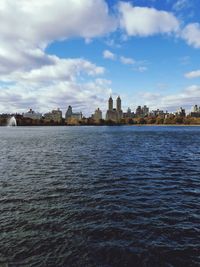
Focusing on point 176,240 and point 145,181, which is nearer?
point 176,240

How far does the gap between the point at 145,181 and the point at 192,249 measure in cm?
1522

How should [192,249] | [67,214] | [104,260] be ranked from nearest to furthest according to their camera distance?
[104,260], [192,249], [67,214]

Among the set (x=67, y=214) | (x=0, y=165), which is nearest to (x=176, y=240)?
(x=67, y=214)

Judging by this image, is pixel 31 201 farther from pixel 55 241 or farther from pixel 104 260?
pixel 104 260

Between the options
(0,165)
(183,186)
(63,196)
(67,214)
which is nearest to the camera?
(67,214)

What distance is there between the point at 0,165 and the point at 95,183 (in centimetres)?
1978

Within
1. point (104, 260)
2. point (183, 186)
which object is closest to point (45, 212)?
point (104, 260)

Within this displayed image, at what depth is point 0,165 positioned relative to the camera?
4019cm

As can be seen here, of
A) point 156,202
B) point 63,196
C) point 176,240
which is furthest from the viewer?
point 63,196

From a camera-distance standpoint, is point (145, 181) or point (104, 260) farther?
point (145, 181)

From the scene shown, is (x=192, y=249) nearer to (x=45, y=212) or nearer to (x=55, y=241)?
(x=55, y=241)

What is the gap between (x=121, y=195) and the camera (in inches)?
942

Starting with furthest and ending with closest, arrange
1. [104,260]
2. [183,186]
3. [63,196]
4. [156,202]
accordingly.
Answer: [183,186] < [63,196] < [156,202] < [104,260]

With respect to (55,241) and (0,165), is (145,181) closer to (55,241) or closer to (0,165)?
(55,241)
